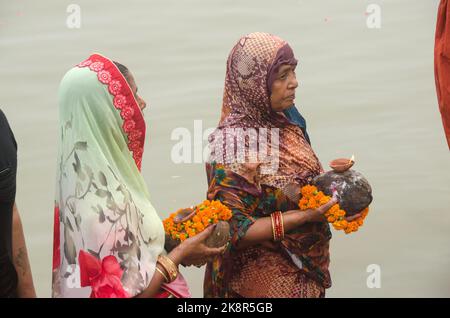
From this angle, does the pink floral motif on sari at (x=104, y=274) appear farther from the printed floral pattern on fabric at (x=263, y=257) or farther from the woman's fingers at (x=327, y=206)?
the woman's fingers at (x=327, y=206)

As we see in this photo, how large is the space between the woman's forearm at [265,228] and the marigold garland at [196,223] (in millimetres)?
242

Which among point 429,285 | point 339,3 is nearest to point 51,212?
point 429,285

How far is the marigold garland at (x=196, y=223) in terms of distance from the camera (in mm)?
4164

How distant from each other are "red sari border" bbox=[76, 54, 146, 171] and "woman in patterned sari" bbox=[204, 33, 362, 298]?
0.64 meters

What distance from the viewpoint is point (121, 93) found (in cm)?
388

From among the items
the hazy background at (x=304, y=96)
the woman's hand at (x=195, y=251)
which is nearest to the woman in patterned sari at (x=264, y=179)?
the woman's hand at (x=195, y=251)

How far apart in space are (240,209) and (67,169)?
0.94 meters

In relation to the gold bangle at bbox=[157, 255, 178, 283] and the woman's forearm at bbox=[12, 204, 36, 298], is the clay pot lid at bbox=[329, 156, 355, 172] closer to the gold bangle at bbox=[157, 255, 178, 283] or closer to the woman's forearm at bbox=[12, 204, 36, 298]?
the gold bangle at bbox=[157, 255, 178, 283]

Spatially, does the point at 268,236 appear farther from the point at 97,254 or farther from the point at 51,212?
the point at 51,212

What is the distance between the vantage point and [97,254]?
3758 mm

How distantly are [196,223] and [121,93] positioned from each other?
25.4 inches

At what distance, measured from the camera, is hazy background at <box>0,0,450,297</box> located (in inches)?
285

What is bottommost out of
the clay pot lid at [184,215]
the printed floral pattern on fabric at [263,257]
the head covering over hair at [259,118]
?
the printed floral pattern on fabric at [263,257]

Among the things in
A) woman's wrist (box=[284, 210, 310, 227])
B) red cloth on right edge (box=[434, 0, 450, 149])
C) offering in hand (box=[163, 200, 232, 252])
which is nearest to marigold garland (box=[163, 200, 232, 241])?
offering in hand (box=[163, 200, 232, 252])
